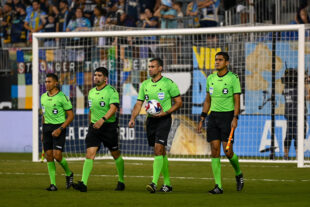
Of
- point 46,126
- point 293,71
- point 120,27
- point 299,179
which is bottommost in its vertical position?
point 299,179

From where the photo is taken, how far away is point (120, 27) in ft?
70.5

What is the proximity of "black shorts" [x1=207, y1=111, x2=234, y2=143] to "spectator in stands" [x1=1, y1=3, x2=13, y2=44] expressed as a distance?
1612cm

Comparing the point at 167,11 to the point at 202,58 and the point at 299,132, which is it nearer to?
the point at 202,58

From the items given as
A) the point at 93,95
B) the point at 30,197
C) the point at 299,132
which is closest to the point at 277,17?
the point at 299,132

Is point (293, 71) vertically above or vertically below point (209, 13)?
below

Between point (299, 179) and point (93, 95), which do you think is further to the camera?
point (299, 179)

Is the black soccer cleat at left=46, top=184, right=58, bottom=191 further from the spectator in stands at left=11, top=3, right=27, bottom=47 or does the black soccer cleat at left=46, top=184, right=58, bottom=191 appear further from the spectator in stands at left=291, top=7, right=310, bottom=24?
the spectator in stands at left=11, top=3, right=27, bottom=47

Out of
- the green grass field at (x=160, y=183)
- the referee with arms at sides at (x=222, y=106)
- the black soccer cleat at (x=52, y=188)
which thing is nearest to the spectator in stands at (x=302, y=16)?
the green grass field at (x=160, y=183)

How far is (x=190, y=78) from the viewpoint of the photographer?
20188 mm

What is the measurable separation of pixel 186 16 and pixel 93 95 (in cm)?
1113

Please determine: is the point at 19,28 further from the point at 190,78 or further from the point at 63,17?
the point at 190,78

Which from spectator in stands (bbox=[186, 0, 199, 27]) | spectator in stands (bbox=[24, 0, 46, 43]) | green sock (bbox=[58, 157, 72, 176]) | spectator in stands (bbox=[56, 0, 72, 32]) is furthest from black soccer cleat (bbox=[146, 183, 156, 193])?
spectator in stands (bbox=[24, 0, 46, 43])

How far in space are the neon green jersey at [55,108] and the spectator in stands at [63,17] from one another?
508 inches

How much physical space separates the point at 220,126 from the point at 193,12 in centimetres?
1169
